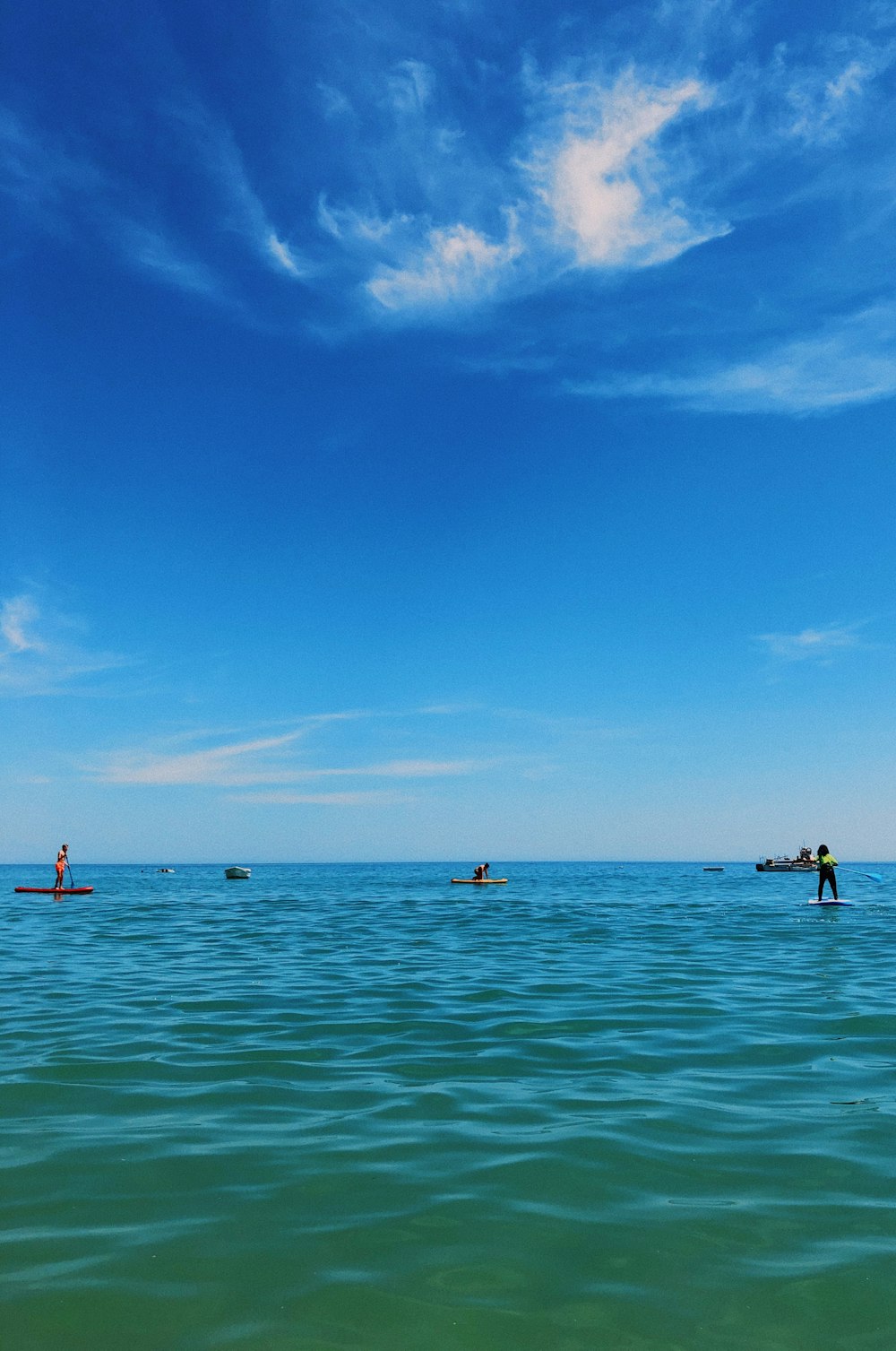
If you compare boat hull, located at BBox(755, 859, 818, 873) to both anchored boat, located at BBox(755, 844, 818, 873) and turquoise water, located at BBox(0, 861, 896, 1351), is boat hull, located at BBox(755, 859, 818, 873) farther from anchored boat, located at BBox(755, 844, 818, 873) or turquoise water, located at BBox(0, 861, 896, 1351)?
turquoise water, located at BBox(0, 861, 896, 1351)

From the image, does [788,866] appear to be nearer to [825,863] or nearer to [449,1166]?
[825,863]

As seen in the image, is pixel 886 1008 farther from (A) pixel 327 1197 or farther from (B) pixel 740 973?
(A) pixel 327 1197

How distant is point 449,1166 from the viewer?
701 centimetres

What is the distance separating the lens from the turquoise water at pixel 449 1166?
4887mm

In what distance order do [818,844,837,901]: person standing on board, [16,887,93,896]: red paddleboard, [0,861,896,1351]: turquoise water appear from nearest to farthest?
[0,861,896,1351]: turquoise water < [818,844,837,901]: person standing on board < [16,887,93,896]: red paddleboard

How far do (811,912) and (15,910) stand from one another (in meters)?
36.8

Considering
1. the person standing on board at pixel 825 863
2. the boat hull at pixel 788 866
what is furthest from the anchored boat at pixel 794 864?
the person standing on board at pixel 825 863

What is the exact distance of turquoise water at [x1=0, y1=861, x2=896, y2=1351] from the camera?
489 centimetres

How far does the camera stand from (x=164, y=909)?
4309 centimetres

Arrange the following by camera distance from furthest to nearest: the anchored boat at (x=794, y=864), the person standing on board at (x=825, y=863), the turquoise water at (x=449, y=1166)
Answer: the anchored boat at (x=794, y=864), the person standing on board at (x=825, y=863), the turquoise water at (x=449, y=1166)

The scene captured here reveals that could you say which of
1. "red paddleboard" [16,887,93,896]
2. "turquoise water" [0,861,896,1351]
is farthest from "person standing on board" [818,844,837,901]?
"red paddleboard" [16,887,93,896]

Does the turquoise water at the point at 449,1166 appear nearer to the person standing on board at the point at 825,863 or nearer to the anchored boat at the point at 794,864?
the person standing on board at the point at 825,863

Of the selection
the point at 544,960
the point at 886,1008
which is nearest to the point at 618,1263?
the point at 886,1008

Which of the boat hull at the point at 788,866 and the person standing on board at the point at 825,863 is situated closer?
the person standing on board at the point at 825,863
